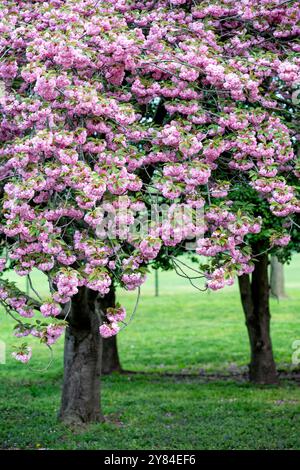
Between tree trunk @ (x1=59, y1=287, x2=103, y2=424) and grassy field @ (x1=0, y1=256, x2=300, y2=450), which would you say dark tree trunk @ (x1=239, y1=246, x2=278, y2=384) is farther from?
tree trunk @ (x1=59, y1=287, x2=103, y2=424)

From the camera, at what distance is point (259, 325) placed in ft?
42.5

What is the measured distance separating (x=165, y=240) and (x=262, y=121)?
2034 millimetres

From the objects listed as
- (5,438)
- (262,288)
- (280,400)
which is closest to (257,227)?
(5,438)

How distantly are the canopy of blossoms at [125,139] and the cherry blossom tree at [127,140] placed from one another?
0.01 m

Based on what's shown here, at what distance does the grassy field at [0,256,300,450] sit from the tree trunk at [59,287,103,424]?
0.76ft

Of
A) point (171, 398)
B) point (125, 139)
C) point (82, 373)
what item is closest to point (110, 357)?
point (171, 398)

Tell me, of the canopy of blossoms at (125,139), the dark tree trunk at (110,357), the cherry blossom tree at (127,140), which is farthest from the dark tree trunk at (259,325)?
the canopy of blossoms at (125,139)

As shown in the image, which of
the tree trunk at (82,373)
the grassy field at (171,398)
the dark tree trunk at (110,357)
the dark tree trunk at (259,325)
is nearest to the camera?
the grassy field at (171,398)

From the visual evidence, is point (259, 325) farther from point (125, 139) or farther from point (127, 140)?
point (125, 139)

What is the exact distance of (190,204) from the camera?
20.2 feet

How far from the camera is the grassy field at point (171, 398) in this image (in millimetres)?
8695

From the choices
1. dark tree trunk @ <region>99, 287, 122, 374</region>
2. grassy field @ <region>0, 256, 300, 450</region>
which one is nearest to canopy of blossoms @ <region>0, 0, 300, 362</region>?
grassy field @ <region>0, 256, 300, 450</region>

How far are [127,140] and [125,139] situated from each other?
30cm

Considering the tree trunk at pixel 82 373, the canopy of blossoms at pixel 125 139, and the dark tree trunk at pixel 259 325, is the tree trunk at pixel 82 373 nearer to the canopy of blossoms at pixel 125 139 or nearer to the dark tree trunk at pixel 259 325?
the canopy of blossoms at pixel 125 139
